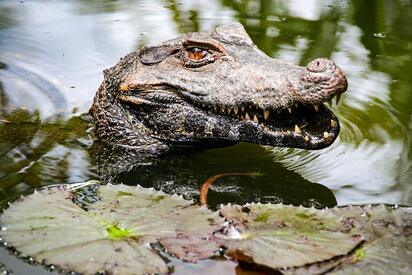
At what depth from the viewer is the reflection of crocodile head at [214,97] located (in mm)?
3618

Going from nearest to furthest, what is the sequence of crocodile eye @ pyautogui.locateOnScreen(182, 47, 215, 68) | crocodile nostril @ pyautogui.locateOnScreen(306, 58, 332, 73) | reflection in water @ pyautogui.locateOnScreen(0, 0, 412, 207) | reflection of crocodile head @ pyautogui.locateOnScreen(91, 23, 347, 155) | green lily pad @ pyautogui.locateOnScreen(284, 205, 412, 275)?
green lily pad @ pyautogui.locateOnScreen(284, 205, 412, 275) → crocodile nostril @ pyautogui.locateOnScreen(306, 58, 332, 73) → reflection of crocodile head @ pyautogui.locateOnScreen(91, 23, 347, 155) → crocodile eye @ pyautogui.locateOnScreen(182, 47, 215, 68) → reflection in water @ pyautogui.locateOnScreen(0, 0, 412, 207)

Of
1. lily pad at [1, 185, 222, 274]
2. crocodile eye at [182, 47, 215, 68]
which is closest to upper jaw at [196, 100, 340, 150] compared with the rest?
crocodile eye at [182, 47, 215, 68]

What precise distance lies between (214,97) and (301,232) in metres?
1.26

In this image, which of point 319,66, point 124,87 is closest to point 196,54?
point 124,87

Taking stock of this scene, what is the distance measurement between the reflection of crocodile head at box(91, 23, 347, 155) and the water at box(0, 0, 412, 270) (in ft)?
0.81

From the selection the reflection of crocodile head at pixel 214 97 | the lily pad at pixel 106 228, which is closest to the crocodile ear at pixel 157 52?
the reflection of crocodile head at pixel 214 97

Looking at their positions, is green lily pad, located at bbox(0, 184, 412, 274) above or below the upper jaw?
below

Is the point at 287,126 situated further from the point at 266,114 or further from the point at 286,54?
the point at 286,54

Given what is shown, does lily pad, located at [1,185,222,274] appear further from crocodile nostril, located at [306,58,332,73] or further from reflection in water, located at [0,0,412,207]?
crocodile nostril, located at [306,58,332,73]

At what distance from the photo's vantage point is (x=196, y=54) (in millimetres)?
4109

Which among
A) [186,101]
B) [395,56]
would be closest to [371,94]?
[395,56]

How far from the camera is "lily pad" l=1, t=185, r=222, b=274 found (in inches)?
107

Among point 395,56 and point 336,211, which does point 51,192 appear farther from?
point 395,56

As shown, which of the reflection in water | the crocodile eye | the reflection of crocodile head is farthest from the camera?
the reflection in water
